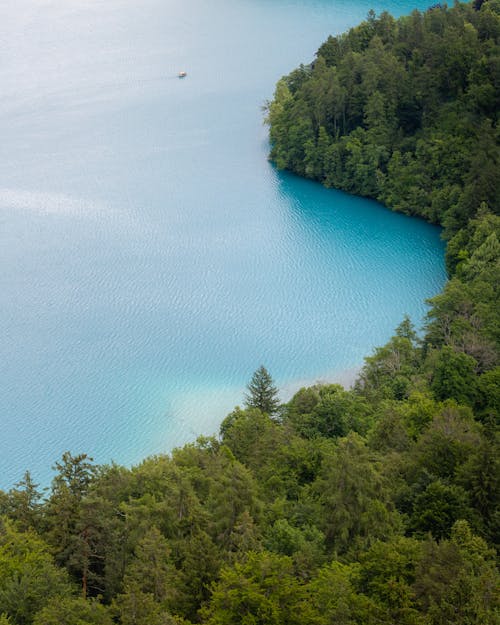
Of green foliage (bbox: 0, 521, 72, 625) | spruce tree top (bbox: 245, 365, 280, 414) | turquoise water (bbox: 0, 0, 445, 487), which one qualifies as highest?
turquoise water (bbox: 0, 0, 445, 487)

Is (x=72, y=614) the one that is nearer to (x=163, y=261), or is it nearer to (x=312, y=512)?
(x=312, y=512)

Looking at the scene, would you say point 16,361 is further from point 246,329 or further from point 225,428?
point 225,428

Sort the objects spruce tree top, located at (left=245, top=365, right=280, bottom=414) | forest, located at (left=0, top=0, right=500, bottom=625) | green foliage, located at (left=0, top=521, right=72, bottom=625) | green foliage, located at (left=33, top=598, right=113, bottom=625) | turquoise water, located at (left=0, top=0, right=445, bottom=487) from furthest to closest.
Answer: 1. turquoise water, located at (left=0, top=0, right=445, bottom=487)
2. spruce tree top, located at (left=245, top=365, right=280, bottom=414)
3. green foliage, located at (left=0, top=521, right=72, bottom=625)
4. green foliage, located at (left=33, top=598, right=113, bottom=625)
5. forest, located at (left=0, top=0, right=500, bottom=625)

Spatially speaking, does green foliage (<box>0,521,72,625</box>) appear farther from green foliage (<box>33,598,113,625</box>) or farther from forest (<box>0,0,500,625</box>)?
green foliage (<box>33,598,113,625</box>)

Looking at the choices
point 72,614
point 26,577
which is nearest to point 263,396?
point 26,577

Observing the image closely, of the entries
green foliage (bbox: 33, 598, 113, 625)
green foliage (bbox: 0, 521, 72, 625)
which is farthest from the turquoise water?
green foliage (bbox: 33, 598, 113, 625)

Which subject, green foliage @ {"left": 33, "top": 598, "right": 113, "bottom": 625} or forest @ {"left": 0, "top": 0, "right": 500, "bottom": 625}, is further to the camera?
green foliage @ {"left": 33, "top": 598, "right": 113, "bottom": 625}
